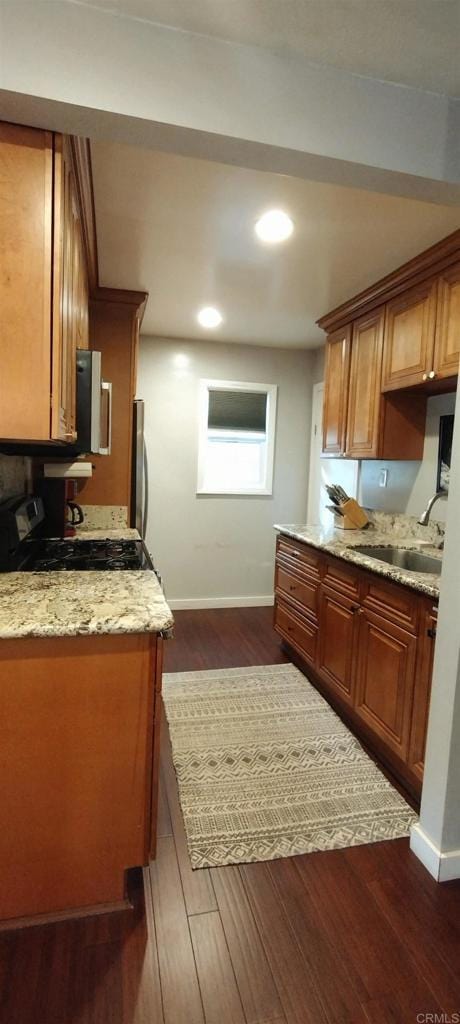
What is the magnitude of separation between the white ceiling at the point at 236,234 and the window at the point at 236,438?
1.04 meters

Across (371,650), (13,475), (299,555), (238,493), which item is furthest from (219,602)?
(13,475)

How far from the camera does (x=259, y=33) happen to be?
46.6 inches

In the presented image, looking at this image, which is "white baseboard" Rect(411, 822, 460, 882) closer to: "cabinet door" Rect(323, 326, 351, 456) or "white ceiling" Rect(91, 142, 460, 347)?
"cabinet door" Rect(323, 326, 351, 456)

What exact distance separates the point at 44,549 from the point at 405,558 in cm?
192

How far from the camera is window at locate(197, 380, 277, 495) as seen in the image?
4.35m

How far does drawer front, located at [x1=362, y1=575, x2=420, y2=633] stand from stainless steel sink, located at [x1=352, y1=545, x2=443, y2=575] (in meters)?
0.39

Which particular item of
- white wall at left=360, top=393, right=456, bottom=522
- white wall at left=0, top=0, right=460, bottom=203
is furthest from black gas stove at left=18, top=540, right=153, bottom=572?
white wall at left=360, top=393, right=456, bottom=522

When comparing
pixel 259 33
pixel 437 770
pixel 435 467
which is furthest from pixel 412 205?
pixel 437 770

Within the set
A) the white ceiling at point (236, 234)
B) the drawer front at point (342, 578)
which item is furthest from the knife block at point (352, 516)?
the white ceiling at point (236, 234)

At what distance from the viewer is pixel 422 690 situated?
192cm

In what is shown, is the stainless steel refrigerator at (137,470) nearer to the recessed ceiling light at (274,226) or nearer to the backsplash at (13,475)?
the backsplash at (13,475)

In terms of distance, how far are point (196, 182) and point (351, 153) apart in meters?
0.72

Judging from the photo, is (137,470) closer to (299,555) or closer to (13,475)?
(13,475)

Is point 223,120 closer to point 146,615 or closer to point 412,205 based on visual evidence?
point 412,205
